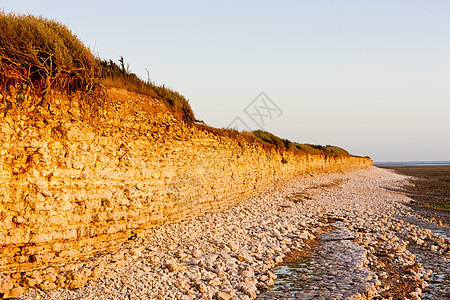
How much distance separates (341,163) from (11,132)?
41510 mm

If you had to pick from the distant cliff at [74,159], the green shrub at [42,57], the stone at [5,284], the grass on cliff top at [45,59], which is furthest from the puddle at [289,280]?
the green shrub at [42,57]

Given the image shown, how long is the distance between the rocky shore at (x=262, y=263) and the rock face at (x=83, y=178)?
0.45 meters

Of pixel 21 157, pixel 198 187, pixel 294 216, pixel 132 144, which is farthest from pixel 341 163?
pixel 21 157

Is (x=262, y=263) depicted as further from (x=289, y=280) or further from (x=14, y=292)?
(x=14, y=292)

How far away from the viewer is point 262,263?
23.8 feet

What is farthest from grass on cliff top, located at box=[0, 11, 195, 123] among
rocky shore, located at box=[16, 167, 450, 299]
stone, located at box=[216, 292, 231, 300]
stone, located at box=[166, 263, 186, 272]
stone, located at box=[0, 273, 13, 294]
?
stone, located at box=[216, 292, 231, 300]

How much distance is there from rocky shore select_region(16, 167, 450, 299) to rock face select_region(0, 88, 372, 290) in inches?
17.9

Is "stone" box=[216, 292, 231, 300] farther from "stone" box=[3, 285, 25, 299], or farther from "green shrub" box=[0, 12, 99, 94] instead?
"green shrub" box=[0, 12, 99, 94]

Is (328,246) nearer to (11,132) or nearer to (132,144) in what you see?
(132,144)

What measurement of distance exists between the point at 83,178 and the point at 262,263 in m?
4.69

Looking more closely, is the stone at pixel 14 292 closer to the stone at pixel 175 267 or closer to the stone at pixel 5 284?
the stone at pixel 5 284

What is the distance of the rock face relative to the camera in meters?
5.64

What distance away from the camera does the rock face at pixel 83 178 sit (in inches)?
222

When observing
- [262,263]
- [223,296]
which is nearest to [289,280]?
[262,263]
